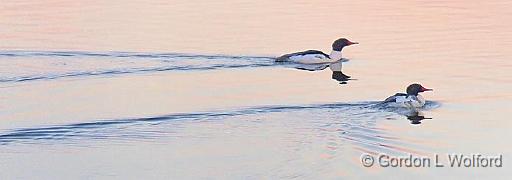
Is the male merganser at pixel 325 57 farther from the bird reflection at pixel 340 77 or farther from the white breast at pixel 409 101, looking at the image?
the white breast at pixel 409 101

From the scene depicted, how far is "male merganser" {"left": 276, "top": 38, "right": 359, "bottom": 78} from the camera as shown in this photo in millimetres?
21438

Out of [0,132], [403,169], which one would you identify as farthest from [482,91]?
[0,132]

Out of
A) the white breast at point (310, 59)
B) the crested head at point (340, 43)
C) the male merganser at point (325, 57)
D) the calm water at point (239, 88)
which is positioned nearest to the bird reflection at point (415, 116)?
the calm water at point (239, 88)

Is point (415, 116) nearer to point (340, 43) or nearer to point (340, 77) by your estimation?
point (340, 77)

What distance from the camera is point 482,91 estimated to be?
18.5 m

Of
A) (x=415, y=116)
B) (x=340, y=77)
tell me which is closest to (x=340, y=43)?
(x=340, y=77)

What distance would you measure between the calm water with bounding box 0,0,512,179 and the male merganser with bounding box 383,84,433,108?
0.46ft

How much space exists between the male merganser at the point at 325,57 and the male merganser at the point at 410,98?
2.85 meters

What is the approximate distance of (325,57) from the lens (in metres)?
22.3

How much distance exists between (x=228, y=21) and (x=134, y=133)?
32.8 ft

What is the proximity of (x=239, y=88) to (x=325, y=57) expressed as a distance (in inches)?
142

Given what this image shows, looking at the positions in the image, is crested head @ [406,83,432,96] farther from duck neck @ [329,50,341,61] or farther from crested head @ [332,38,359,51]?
duck neck @ [329,50,341,61]

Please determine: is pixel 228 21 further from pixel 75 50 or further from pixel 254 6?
pixel 75 50

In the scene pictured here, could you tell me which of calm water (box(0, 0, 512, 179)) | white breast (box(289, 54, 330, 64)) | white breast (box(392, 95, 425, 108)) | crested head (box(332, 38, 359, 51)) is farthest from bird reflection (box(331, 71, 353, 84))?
white breast (box(392, 95, 425, 108))
